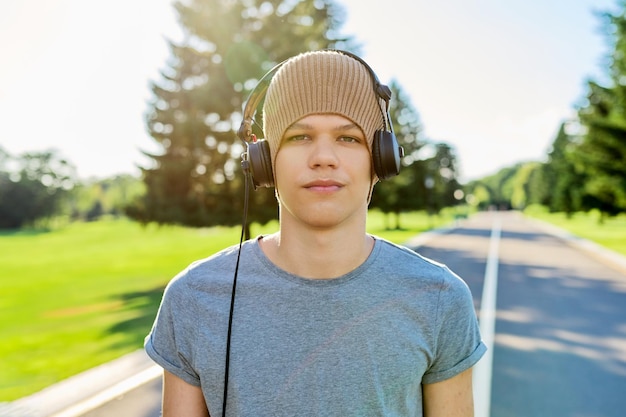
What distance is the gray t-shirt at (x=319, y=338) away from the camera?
1.50 meters

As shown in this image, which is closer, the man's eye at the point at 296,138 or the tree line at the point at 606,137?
the man's eye at the point at 296,138

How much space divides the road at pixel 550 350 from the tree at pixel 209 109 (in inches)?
319

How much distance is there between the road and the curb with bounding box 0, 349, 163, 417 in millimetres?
183

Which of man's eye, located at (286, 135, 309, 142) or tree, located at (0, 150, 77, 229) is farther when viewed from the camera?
tree, located at (0, 150, 77, 229)

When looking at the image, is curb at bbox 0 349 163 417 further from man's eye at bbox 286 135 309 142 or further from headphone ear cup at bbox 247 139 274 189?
man's eye at bbox 286 135 309 142

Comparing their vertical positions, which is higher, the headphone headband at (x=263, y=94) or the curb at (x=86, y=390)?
the headphone headband at (x=263, y=94)

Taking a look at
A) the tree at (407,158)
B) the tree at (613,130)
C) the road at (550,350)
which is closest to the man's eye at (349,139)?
the road at (550,350)

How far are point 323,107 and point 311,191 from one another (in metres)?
0.25

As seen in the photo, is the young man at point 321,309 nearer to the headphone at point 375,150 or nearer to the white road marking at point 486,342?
the headphone at point 375,150

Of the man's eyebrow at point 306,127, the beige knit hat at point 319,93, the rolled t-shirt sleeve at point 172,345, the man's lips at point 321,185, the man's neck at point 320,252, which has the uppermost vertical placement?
the beige knit hat at point 319,93

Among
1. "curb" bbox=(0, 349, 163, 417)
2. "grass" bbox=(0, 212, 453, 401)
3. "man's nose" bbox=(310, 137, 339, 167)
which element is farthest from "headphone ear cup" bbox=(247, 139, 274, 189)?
"grass" bbox=(0, 212, 453, 401)

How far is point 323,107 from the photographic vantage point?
1559 mm

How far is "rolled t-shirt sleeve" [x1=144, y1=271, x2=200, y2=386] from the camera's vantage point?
1560mm

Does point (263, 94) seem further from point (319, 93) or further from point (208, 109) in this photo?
point (208, 109)
